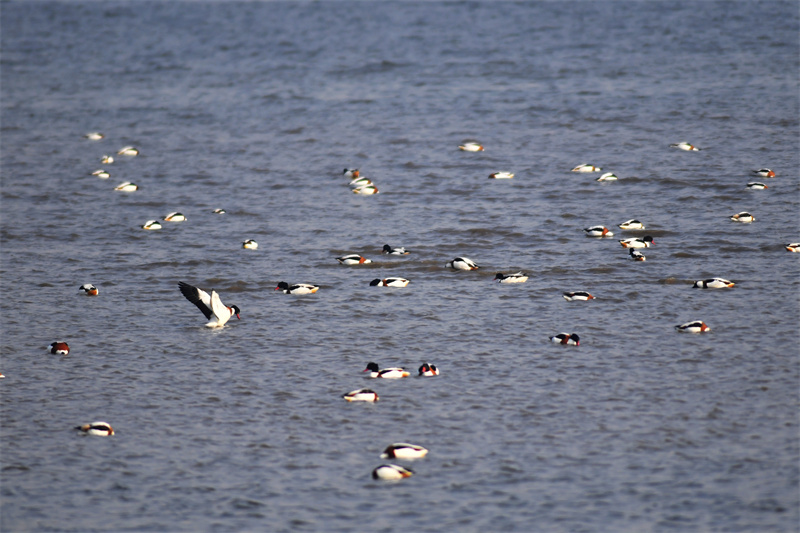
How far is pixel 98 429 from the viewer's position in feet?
49.9

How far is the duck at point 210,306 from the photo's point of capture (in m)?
20.0

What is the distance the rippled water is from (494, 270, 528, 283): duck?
462mm

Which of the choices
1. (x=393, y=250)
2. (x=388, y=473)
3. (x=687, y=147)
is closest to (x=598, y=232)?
(x=393, y=250)

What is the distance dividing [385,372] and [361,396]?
3.51ft

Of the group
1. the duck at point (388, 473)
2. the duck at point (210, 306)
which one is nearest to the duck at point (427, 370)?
the duck at point (388, 473)

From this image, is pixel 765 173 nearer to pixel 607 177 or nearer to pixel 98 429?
pixel 607 177

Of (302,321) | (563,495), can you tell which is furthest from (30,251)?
(563,495)

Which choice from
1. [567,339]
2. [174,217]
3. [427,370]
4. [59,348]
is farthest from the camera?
[174,217]

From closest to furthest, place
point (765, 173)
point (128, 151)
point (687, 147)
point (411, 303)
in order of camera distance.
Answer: point (411, 303) < point (765, 173) < point (687, 147) < point (128, 151)

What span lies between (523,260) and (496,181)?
8.80 meters

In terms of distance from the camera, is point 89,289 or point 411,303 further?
point 89,289

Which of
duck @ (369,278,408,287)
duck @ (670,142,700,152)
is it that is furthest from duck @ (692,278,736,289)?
duck @ (670,142,700,152)

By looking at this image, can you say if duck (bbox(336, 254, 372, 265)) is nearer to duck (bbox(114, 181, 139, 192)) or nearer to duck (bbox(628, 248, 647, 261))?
duck (bbox(628, 248, 647, 261))

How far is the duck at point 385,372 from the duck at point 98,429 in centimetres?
456
